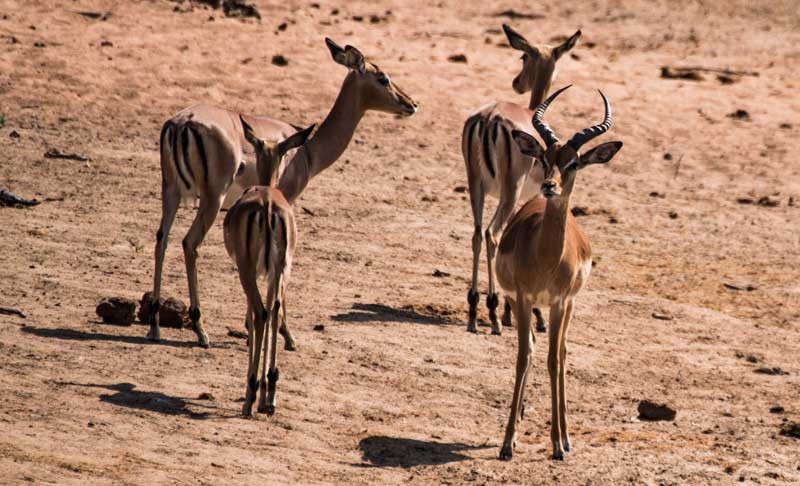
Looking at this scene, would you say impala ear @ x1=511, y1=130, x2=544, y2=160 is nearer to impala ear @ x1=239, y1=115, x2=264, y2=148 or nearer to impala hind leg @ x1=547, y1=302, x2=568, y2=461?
impala hind leg @ x1=547, y1=302, x2=568, y2=461

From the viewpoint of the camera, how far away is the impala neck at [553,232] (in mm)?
8727

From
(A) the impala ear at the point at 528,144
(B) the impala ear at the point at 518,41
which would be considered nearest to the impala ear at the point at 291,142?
(A) the impala ear at the point at 528,144

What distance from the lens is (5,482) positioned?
24.5ft

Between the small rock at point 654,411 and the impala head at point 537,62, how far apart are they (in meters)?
4.92

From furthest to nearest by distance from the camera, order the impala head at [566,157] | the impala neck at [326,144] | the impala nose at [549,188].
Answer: the impala neck at [326,144] < the impala head at [566,157] < the impala nose at [549,188]

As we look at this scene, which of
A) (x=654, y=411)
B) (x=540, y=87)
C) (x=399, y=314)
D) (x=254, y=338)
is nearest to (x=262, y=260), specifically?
(x=254, y=338)

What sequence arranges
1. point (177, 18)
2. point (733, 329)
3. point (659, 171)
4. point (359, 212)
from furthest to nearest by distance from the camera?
point (177, 18), point (659, 171), point (359, 212), point (733, 329)

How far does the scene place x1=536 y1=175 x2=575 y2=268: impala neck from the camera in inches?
344

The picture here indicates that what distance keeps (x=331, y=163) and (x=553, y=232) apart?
3824 millimetres

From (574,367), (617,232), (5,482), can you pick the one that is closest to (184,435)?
(5,482)

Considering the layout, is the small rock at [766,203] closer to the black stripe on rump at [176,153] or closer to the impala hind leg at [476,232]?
the impala hind leg at [476,232]

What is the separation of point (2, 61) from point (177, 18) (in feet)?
11.3

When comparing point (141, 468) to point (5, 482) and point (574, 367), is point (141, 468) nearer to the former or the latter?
point (5, 482)

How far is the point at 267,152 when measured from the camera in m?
10.5
